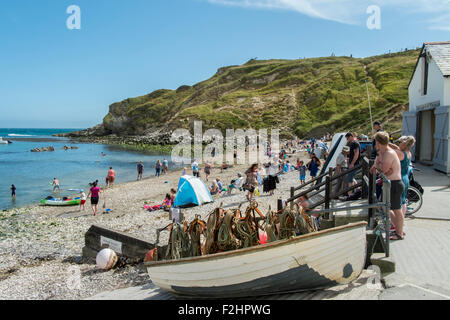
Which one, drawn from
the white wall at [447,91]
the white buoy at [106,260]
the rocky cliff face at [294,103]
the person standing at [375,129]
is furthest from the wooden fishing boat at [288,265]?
the rocky cliff face at [294,103]

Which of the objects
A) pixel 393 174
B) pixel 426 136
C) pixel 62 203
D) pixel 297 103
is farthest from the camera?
pixel 297 103

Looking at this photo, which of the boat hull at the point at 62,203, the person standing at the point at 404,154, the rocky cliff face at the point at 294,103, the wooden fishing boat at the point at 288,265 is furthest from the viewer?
the rocky cliff face at the point at 294,103

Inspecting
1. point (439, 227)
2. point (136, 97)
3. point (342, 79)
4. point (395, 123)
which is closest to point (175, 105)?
point (136, 97)

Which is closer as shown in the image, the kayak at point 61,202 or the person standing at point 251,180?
the person standing at point 251,180

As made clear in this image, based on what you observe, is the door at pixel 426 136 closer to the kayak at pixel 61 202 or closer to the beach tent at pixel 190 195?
the beach tent at pixel 190 195

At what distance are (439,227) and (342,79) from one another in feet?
275

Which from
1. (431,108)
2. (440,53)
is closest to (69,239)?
(431,108)

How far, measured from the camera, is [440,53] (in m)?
16.1

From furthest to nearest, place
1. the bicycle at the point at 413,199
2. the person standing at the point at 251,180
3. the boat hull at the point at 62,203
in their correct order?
the boat hull at the point at 62,203, the person standing at the point at 251,180, the bicycle at the point at 413,199

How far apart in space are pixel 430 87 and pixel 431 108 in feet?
4.13

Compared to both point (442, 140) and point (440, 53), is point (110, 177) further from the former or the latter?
point (440, 53)

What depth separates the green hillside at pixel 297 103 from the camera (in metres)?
60.9
